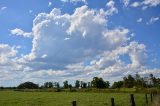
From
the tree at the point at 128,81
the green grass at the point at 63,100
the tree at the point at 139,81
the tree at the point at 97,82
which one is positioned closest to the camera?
the green grass at the point at 63,100

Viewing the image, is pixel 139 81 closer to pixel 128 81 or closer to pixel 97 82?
pixel 128 81

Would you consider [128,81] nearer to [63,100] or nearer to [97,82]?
[97,82]

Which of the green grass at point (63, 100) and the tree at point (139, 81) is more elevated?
the tree at point (139, 81)

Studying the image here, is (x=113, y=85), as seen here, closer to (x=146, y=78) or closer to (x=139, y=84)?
(x=139, y=84)

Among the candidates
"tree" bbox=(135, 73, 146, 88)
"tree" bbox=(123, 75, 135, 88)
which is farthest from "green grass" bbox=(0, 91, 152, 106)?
"tree" bbox=(123, 75, 135, 88)

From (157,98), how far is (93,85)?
167141 mm

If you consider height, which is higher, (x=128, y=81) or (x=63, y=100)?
(x=128, y=81)

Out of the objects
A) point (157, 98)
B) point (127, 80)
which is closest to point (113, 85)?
point (127, 80)

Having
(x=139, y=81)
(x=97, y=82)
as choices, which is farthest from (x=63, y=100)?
(x=97, y=82)

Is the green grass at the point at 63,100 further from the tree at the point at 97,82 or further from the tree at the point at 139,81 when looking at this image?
the tree at the point at 97,82

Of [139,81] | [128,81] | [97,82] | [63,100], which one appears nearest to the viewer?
[63,100]

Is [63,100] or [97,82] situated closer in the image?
[63,100]

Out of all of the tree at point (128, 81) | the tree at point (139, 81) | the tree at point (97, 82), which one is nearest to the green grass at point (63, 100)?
the tree at point (139, 81)

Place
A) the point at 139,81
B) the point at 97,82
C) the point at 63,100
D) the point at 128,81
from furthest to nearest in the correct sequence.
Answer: the point at 97,82 → the point at 128,81 → the point at 139,81 → the point at 63,100
